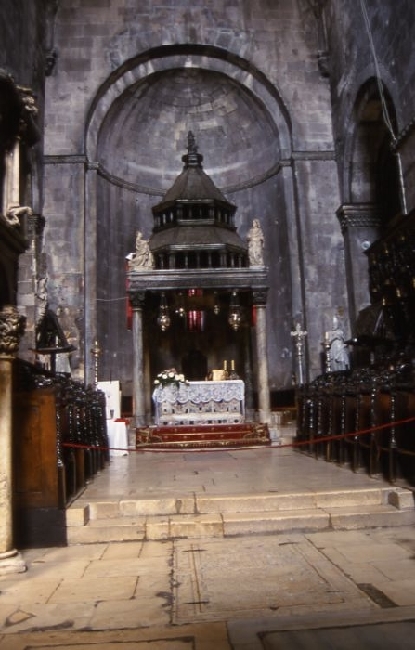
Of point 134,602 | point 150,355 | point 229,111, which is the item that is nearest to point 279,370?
point 150,355

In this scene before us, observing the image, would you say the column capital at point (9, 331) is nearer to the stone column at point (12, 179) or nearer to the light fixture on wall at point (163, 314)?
the stone column at point (12, 179)

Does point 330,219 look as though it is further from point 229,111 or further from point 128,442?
point 128,442

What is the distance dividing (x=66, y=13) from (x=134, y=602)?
20043 millimetres

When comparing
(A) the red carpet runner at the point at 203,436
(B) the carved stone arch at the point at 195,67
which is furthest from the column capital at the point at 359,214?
(A) the red carpet runner at the point at 203,436

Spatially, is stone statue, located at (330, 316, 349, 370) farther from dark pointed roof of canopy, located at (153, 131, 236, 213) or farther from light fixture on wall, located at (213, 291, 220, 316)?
dark pointed roof of canopy, located at (153, 131, 236, 213)

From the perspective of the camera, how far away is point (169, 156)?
68.0 feet

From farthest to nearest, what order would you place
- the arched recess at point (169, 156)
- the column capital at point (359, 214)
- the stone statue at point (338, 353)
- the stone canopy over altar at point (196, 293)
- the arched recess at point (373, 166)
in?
1. the arched recess at point (169, 156)
2. the column capital at point (359, 214)
3. the arched recess at point (373, 166)
4. the stone statue at point (338, 353)
5. the stone canopy over altar at point (196, 293)

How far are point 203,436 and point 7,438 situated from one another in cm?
882

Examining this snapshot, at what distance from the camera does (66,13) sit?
19141 millimetres

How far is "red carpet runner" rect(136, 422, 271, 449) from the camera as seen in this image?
12.7 metres

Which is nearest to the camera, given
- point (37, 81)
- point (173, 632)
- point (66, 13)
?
point (173, 632)

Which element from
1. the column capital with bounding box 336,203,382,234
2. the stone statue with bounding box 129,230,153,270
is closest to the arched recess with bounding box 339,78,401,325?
the column capital with bounding box 336,203,382,234

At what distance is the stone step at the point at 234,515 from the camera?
5.47 meters

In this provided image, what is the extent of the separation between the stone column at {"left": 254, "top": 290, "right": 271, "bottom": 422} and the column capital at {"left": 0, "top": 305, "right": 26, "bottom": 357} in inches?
393
